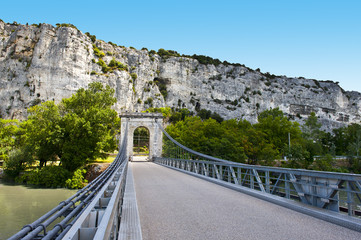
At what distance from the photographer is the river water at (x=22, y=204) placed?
40.7 feet

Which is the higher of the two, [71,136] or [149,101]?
[149,101]

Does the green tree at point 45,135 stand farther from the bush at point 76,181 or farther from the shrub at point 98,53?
the shrub at point 98,53

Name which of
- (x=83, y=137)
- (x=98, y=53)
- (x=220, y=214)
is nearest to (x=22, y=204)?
(x=83, y=137)

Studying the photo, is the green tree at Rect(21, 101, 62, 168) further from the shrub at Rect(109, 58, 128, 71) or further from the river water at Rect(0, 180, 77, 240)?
the shrub at Rect(109, 58, 128, 71)

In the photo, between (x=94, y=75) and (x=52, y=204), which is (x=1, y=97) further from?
(x=52, y=204)

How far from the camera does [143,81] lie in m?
67.9

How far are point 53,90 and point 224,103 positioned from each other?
48.3 m

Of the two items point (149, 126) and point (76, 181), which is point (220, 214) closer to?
A: point (76, 181)

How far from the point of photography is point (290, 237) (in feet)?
10.5

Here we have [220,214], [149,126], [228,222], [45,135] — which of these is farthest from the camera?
[149,126]

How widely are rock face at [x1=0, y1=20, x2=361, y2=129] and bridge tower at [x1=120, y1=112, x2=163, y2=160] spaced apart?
82.9 feet

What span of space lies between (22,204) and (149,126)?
58.1ft

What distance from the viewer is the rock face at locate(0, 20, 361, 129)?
2023 inches

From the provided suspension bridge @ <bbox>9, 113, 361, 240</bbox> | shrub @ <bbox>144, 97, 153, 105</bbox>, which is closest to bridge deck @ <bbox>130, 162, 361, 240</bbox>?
suspension bridge @ <bbox>9, 113, 361, 240</bbox>
